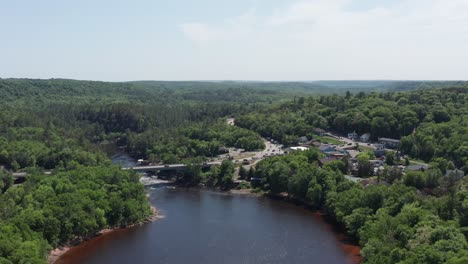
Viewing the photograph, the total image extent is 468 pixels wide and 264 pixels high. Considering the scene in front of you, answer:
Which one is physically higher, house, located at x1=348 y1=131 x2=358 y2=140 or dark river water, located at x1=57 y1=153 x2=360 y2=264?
house, located at x1=348 y1=131 x2=358 y2=140

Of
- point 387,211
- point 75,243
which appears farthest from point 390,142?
point 75,243

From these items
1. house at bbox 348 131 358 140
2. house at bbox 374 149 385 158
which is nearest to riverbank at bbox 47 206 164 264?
house at bbox 374 149 385 158

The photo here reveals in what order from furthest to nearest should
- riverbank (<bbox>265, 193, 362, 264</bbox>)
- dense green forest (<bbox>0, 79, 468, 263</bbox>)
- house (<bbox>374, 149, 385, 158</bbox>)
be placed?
house (<bbox>374, 149, 385, 158</bbox>) → riverbank (<bbox>265, 193, 362, 264</bbox>) → dense green forest (<bbox>0, 79, 468, 263</bbox>)

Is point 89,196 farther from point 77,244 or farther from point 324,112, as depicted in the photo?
point 324,112

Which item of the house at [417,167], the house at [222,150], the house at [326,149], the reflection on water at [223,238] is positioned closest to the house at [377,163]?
the house at [417,167]

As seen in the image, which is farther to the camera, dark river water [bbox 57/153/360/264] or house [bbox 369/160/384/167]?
house [bbox 369/160/384/167]

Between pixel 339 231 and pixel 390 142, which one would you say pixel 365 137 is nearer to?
pixel 390 142

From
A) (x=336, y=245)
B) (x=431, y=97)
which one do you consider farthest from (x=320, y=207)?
(x=431, y=97)

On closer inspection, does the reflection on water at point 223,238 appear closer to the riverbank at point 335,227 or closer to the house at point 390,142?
the riverbank at point 335,227

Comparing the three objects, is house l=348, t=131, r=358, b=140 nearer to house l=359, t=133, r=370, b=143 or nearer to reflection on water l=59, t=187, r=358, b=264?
house l=359, t=133, r=370, b=143
